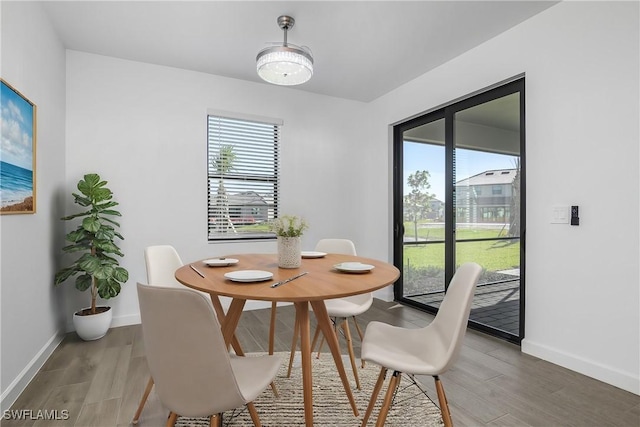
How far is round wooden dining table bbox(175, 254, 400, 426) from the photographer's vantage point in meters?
1.33

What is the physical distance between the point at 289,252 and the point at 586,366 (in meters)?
2.30

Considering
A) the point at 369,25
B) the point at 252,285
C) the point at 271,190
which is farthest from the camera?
the point at 271,190

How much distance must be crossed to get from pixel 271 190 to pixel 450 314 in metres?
3.03

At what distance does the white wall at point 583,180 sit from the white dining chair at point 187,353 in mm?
2505

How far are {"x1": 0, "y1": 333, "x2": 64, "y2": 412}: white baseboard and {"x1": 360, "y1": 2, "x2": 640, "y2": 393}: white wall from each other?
365cm

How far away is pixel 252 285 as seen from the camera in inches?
58.1

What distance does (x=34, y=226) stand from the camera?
2396 mm

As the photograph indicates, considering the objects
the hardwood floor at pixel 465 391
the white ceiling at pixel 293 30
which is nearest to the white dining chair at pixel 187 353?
the hardwood floor at pixel 465 391

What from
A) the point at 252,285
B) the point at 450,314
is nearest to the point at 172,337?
the point at 252,285

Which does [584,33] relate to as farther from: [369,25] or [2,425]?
[2,425]

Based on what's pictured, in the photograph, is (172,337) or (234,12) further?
(234,12)

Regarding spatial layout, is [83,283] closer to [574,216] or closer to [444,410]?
[444,410]

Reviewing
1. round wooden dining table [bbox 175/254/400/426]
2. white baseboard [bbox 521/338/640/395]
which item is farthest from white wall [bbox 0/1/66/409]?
white baseboard [bbox 521/338/640/395]

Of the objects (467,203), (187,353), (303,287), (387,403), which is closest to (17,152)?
(187,353)
